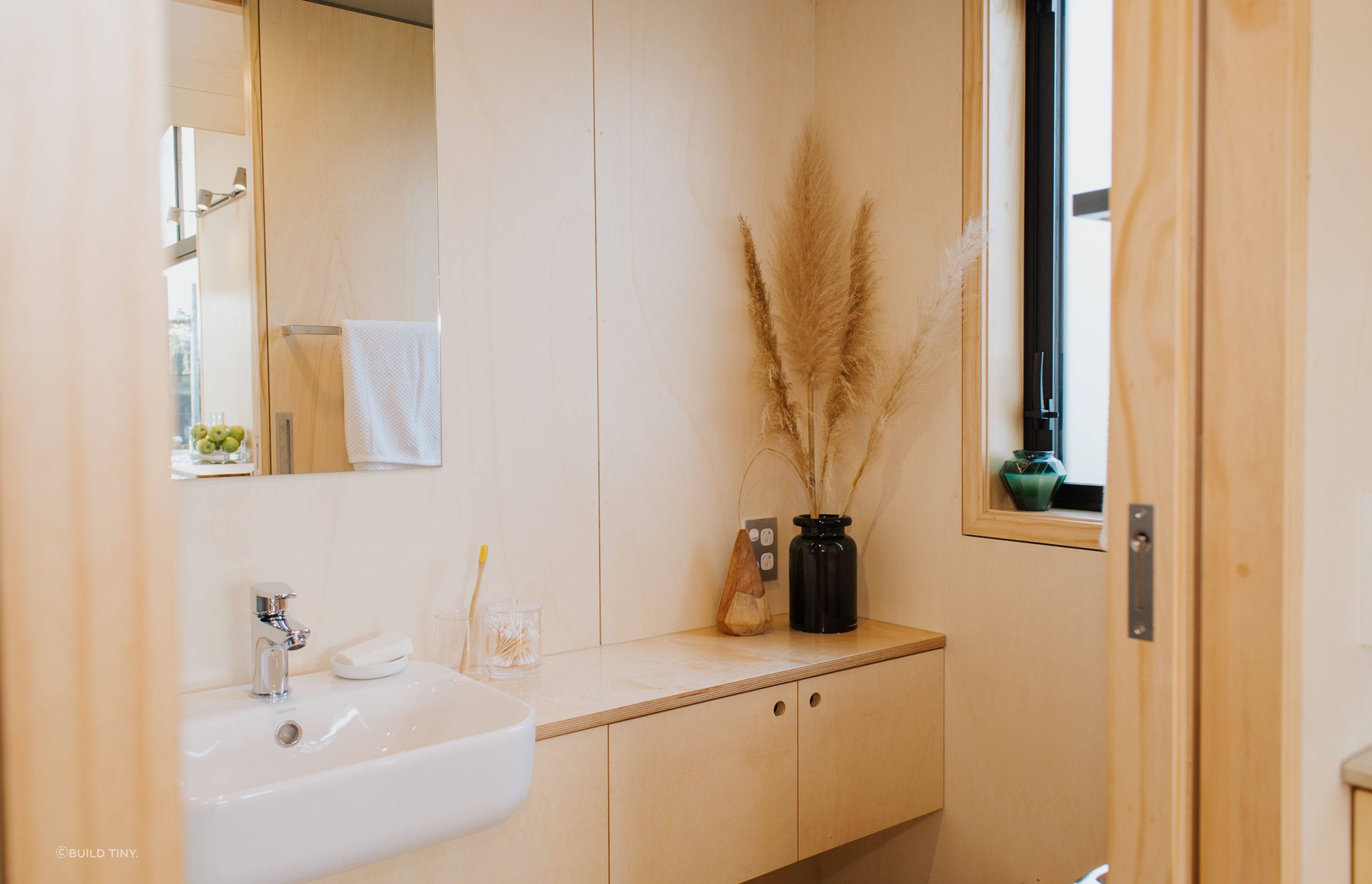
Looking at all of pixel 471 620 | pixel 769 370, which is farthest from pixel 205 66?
pixel 769 370

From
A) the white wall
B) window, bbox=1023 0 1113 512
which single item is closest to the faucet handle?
the white wall

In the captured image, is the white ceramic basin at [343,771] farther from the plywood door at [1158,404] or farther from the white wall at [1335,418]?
the white wall at [1335,418]

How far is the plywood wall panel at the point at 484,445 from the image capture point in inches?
55.6

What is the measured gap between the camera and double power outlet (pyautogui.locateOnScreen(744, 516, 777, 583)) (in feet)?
6.72

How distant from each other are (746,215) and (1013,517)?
0.88 meters

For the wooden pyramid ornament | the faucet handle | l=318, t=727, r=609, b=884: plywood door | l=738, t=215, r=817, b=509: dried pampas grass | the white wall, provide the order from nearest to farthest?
the white wall
l=318, t=727, r=609, b=884: plywood door
the faucet handle
the wooden pyramid ornament
l=738, t=215, r=817, b=509: dried pampas grass

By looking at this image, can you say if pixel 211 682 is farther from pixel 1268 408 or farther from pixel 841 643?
pixel 1268 408

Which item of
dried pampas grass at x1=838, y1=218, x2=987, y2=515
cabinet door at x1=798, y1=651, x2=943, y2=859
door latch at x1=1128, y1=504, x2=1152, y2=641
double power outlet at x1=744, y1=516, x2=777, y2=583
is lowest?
cabinet door at x1=798, y1=651, x2=943, y2=859

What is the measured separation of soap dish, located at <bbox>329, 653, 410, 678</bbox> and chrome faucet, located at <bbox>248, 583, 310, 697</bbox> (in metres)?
0.07

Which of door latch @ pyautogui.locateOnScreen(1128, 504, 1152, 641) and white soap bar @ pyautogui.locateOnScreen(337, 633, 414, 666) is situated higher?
door latch @ pyautogui.locateOnScreen(1128, 504, 1152, 641)

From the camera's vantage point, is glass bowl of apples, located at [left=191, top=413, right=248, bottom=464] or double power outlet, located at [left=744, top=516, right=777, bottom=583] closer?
glass bowl of apples, located at [left=191, top=413, right=248, bottom=464]

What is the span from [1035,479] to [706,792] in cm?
89

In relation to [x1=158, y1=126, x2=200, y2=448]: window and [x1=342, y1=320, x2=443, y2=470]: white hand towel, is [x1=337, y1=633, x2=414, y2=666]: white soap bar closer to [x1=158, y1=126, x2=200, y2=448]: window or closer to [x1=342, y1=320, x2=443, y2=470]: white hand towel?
[x1=342, y1=320, x2=443, y2=470]: white hand towel

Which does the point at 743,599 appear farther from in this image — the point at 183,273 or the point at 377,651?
the point at 183,273
